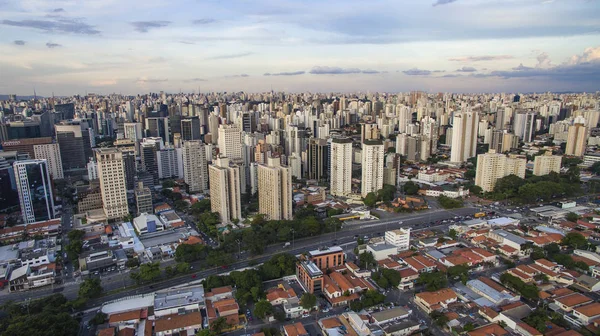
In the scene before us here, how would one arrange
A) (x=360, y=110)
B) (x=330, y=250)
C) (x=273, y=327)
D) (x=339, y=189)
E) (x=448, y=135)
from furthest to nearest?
(x=360, y=110) → (x=448, y=135) → (x=339, y=189) → (x=330, y=250) → (x=273, y=327)

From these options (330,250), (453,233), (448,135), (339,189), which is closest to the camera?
(330,250)

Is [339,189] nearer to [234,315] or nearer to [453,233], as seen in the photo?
[453,233]

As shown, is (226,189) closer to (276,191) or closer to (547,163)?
(276,191)

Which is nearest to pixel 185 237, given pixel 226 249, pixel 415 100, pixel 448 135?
pixel 226 249

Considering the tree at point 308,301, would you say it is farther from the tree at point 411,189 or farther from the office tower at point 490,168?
the office tower at point 490,168

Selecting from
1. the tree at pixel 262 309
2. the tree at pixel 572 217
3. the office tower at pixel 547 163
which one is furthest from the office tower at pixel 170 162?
the office tower at pixel 547 163

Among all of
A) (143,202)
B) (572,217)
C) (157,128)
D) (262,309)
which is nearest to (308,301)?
Result: (262,309)
